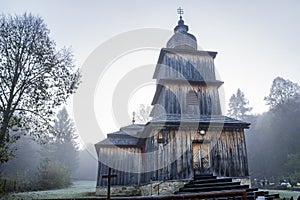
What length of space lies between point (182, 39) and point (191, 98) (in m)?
5.35

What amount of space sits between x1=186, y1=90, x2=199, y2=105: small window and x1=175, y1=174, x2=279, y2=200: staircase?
5.41 metres

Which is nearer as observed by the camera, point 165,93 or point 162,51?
point 165,93

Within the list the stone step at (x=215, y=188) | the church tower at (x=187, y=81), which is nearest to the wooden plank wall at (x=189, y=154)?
the stone step at (x=215, y=188)

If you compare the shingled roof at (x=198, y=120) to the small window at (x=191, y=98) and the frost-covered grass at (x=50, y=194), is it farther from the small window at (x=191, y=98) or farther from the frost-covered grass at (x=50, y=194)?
the frost-covered grass at (x=50, y=194)

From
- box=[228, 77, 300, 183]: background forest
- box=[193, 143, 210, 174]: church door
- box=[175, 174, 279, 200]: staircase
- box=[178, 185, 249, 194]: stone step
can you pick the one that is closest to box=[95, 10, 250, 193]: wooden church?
box=[193, 143, 210, 174]: church door

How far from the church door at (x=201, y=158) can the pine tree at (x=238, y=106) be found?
3996 centimetres

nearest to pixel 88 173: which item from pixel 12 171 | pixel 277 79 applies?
pixel 12 171

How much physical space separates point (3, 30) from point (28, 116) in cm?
509

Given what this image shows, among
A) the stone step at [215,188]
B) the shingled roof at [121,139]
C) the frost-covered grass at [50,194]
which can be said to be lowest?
the frost-covered grass at [50,194]

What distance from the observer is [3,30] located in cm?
1338

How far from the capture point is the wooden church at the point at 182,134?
13.8m

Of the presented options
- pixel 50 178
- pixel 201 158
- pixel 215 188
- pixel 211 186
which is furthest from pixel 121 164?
pixel 50 178

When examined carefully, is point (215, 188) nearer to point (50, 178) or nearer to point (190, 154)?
point (190, 154)

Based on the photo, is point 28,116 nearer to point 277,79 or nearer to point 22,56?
point 22,56
